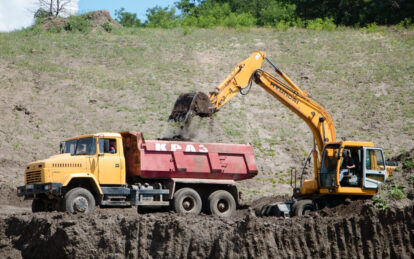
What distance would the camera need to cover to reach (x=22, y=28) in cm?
4225

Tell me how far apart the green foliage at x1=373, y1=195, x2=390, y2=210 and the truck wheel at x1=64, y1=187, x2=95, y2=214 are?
25.4 ft

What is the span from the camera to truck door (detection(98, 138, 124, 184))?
610 inches

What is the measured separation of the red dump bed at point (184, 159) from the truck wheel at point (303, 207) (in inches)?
91.8

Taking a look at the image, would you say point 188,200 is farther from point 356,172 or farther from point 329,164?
point 356,172

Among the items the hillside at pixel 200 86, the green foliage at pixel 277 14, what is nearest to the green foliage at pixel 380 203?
the hillside at pixel 200 86

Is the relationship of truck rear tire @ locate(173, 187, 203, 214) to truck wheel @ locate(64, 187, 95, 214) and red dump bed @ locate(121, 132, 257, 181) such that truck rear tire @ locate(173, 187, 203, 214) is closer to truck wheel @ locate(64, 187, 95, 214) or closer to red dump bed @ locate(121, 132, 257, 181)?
red dump bed @ locate(121, 132, 257, 181)

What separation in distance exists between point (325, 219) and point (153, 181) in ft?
22.9

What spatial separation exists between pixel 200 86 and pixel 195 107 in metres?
19.8

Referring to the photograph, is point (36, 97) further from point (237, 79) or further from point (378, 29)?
point (378, 29)

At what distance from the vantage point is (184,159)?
16484 mm

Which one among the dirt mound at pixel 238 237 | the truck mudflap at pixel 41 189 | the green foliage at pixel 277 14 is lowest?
the dirt mound at pixel 238 237

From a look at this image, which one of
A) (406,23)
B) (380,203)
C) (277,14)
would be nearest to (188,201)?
(380,203)

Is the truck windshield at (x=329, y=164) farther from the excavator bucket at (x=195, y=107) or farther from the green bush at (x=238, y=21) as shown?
the green bush at (x=238, y=21)

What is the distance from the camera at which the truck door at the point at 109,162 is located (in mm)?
15484
